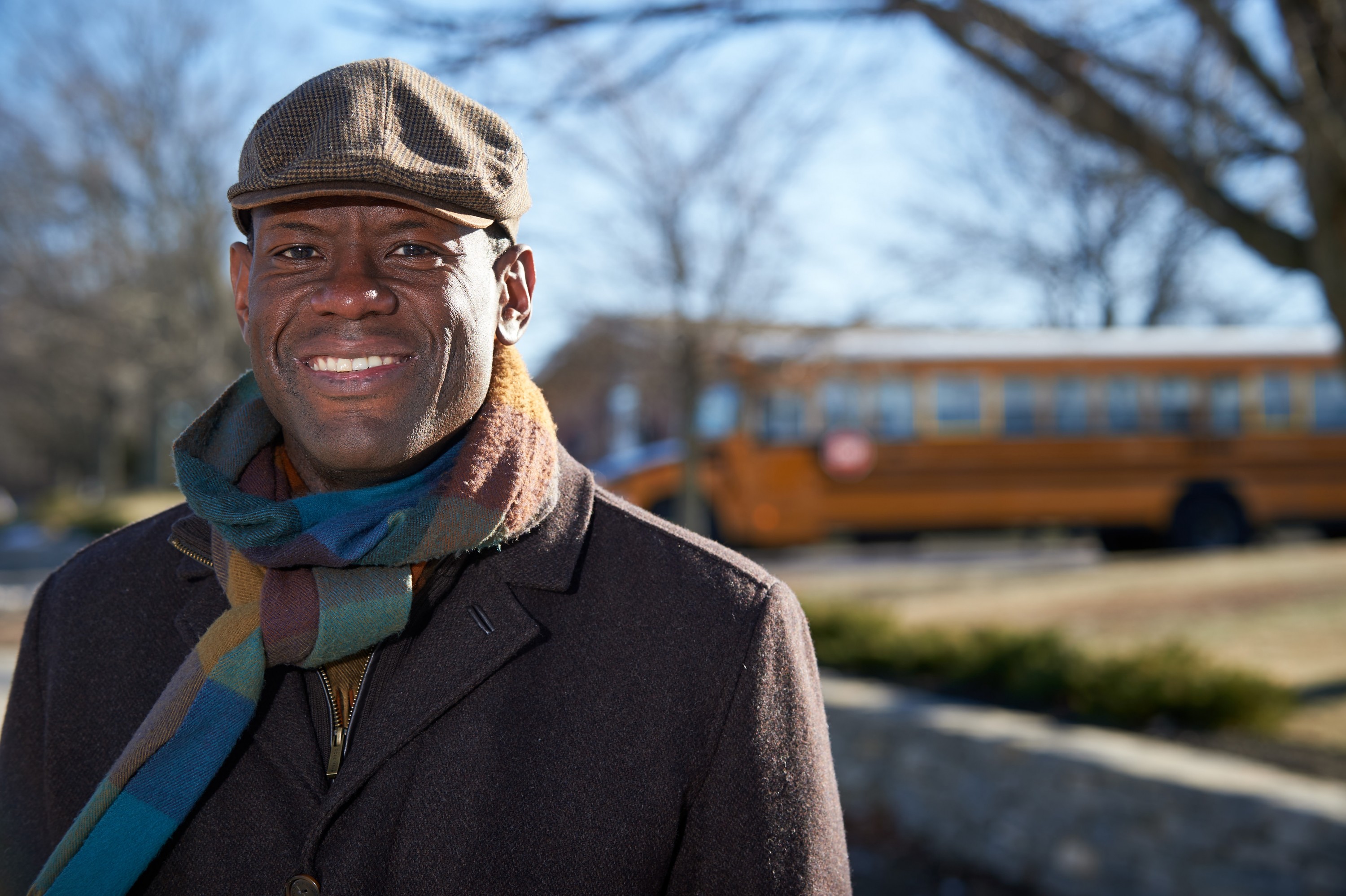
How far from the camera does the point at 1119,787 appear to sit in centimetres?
514

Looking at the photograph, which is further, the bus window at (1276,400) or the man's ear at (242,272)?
the bus window at (1276,400)

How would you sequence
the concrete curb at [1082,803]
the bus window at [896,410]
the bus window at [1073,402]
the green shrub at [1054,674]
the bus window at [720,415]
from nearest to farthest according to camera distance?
1. the concrete curb at [1082,803]
2. the green shrub at [1054,674]
3. the bus window at [720,415]
4. the bus window at [896,410]
5. the bus window at [1073,402]

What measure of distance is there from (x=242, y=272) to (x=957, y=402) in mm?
14011

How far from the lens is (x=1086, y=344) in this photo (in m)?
15.8

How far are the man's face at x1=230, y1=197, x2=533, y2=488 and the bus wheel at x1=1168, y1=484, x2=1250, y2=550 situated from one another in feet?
49.7

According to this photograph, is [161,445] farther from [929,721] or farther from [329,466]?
[329,466]

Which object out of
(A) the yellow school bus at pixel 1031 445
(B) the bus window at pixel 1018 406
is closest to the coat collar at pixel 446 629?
(A) the yellow school bus at pixel 1031 445

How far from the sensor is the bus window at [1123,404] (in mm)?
15414

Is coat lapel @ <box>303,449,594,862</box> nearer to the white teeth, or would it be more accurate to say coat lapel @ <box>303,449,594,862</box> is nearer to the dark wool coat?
the dark wool coat

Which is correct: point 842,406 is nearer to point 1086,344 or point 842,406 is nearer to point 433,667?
point 1086,344

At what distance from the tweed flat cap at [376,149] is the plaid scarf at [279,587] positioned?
36 centimetres

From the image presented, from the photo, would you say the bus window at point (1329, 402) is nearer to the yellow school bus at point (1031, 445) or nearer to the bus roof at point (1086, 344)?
the yellow school bus at point (1031, 445)

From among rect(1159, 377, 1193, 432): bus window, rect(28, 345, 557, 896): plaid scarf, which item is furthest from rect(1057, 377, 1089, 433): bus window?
rect(28, 345, 557, 896): plaid scarf

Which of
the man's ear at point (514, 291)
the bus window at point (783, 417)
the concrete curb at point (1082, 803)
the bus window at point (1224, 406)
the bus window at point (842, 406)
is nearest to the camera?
the man's ear at point (514, 291)
